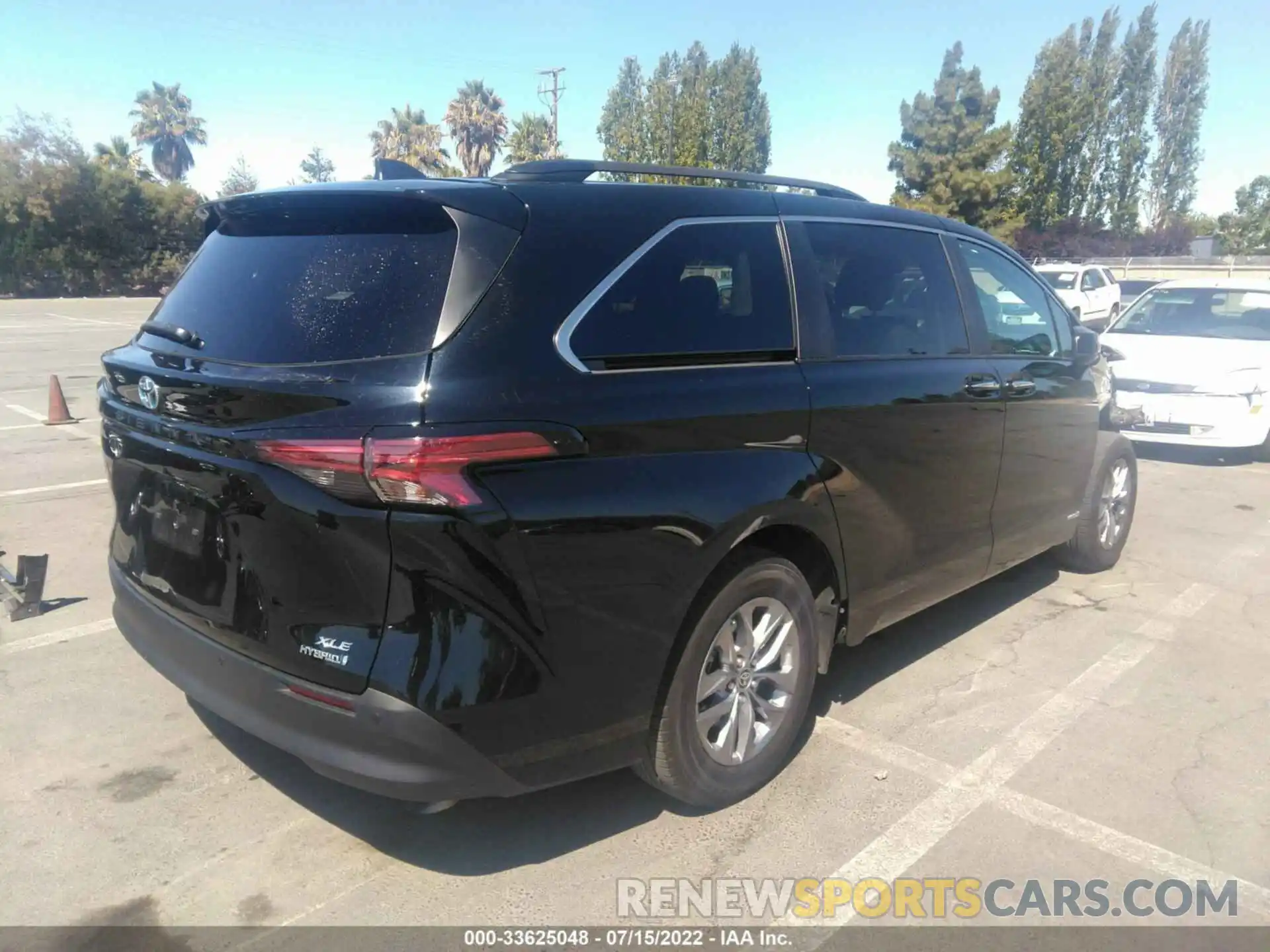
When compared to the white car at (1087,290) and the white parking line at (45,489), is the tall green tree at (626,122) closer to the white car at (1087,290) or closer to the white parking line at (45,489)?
the white car at (1087,290)

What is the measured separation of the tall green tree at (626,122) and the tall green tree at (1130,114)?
91.7 feet

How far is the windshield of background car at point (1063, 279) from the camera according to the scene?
22.3 metres

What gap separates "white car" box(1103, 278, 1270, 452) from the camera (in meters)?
8.57

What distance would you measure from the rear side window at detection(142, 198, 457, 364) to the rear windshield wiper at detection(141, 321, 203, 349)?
0.07ft

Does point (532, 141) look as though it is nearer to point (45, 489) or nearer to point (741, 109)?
point (741, 109)

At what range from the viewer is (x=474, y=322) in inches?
96.0

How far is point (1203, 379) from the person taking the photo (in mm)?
8648

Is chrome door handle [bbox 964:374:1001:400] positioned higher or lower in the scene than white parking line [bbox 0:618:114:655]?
higher

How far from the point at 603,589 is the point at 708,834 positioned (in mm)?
1031

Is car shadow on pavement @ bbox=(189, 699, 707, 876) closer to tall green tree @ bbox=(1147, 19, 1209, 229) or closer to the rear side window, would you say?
the rear side window

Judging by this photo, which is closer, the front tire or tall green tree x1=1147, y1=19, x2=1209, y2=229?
the front tire

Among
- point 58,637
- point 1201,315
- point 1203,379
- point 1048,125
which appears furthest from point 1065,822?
point 1048,125

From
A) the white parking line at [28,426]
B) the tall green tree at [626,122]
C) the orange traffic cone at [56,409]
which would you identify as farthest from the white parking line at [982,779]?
the tall green tree at [626,122]

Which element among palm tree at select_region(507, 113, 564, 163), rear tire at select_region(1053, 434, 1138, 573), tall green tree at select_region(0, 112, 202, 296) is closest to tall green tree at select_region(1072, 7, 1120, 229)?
palm tree at select_region(507, 113, 564, 163)
